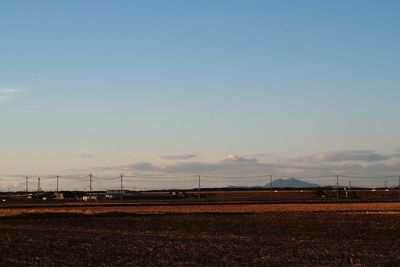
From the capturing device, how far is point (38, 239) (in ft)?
127

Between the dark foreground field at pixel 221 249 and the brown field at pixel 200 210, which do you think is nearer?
the dark foreground field at pixel 221 249

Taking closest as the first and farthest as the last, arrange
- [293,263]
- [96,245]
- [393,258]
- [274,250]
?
[293,263], [393,258], [274,250], [96,245]

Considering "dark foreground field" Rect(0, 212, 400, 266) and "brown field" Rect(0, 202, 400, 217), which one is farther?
"brown field" Rect(0, 202, 400, 217)

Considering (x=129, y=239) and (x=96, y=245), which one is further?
(x=129, y=239)

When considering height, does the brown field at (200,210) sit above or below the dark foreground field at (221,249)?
above

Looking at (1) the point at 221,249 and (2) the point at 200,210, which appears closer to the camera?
(1) the point at 221,249

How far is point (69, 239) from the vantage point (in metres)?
38.6

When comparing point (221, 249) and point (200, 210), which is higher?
point (200, 210)

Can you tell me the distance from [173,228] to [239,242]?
15.4 metres

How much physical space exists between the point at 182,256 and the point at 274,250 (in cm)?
505

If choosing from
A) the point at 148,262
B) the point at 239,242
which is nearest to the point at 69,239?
the point at 239,242

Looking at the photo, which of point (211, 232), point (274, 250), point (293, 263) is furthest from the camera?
point (211, 232)

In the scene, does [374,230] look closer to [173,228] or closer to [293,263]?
[173,228]

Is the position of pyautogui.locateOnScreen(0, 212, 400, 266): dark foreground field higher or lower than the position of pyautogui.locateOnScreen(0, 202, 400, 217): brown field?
lower
